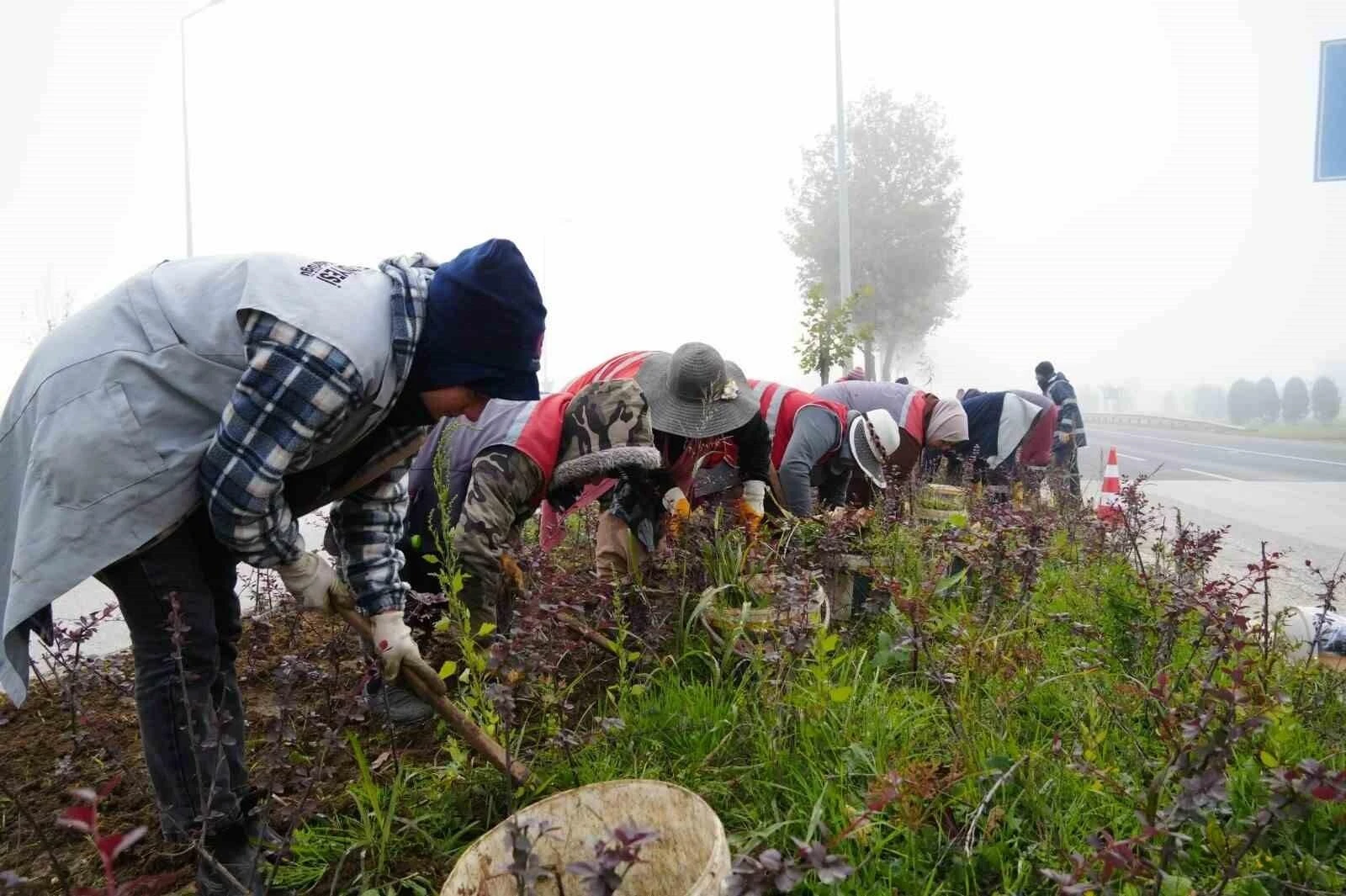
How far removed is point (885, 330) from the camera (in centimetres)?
2556

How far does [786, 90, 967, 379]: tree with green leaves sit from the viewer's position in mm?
23719

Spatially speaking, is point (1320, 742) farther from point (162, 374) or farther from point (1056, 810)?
point (162, 374)

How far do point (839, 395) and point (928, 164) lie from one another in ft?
70.8

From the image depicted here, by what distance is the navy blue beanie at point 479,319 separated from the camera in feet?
5.87

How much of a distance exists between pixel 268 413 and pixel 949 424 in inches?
202

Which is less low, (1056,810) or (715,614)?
(715,614)

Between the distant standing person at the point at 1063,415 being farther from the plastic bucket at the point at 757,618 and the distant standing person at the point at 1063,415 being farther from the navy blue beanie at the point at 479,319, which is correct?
the navy blue beanie at the point at 479,319

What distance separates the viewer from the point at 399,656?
6.32ft

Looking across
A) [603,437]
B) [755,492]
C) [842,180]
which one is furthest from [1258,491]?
[603,437]

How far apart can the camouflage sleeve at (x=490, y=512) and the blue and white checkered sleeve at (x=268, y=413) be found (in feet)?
3.08

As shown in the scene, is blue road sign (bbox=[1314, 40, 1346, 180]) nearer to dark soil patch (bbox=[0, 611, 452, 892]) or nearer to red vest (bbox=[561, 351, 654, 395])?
red vest (bbox=[561, 351, 654, 395])

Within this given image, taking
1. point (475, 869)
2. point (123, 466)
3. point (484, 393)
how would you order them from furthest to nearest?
point (484, 393) → point (123, 466) → point (475, 869)

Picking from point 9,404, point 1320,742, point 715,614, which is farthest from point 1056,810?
point 9,404

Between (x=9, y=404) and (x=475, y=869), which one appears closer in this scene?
(x=475, y=869)
